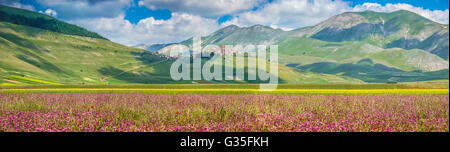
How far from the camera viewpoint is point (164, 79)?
18150 cm

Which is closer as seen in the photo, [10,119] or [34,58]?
[10,119]

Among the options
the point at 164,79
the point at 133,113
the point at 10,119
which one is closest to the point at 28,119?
the point at 10,119

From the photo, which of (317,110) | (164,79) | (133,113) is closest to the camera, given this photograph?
(133,113)

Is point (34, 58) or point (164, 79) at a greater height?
point (34, 58)
